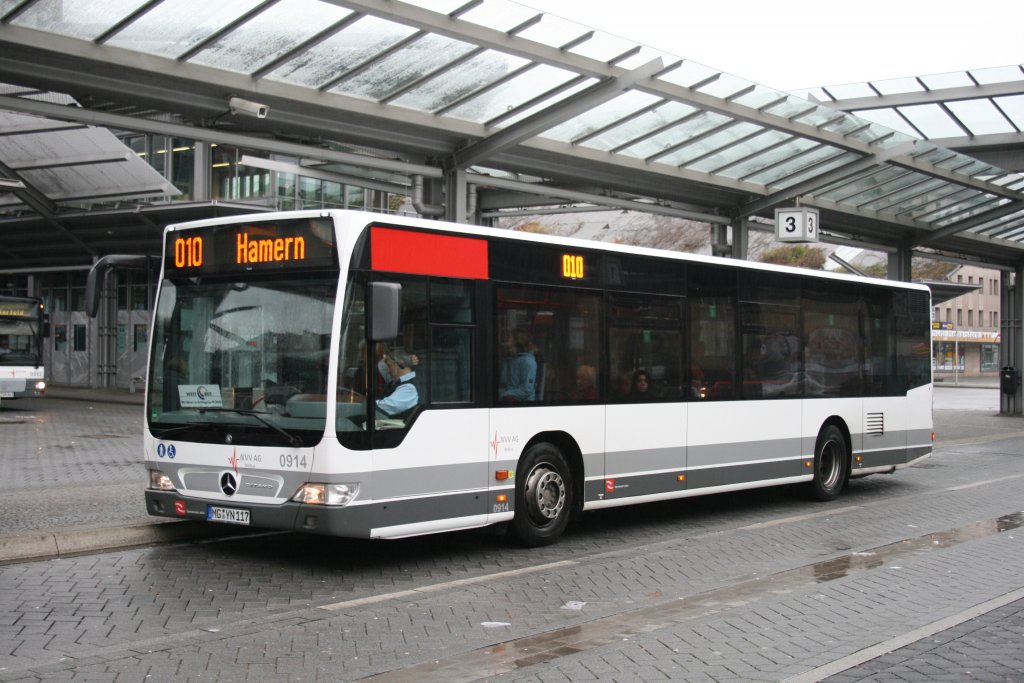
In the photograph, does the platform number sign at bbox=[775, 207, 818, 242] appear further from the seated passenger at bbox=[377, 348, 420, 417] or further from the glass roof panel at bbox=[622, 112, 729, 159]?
the seated passenger at bbox=[377, 348, 420, 417]

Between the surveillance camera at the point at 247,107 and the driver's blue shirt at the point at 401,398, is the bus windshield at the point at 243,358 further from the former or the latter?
the surveillance camera at the point at 247,107

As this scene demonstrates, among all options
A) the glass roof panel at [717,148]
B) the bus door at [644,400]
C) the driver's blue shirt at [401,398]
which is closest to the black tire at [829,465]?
the bus door at [644,400]

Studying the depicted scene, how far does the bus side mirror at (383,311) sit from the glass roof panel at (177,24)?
17.5ft

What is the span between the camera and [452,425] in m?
9.15

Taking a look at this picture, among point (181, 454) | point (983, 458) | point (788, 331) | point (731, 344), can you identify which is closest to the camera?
point (181, 454)

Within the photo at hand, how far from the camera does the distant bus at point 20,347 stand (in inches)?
1165

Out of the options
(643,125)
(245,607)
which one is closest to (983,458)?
(643,125)

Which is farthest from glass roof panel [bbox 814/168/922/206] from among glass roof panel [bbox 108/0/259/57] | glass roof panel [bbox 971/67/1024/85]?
glass roof panel [bbox 108/0/259/57]

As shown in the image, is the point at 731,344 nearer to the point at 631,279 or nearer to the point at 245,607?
the point at 631,279

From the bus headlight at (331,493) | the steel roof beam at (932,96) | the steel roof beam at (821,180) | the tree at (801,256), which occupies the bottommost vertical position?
the bus headlight at (331,493)

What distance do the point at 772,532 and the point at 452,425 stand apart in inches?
162

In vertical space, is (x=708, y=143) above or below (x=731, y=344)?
above

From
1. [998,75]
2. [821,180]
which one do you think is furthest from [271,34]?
[998,75]

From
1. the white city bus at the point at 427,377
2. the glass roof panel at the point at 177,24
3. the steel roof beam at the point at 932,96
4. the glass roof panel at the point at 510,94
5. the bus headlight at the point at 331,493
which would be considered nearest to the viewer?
the bus headlight at the point at 331,493
